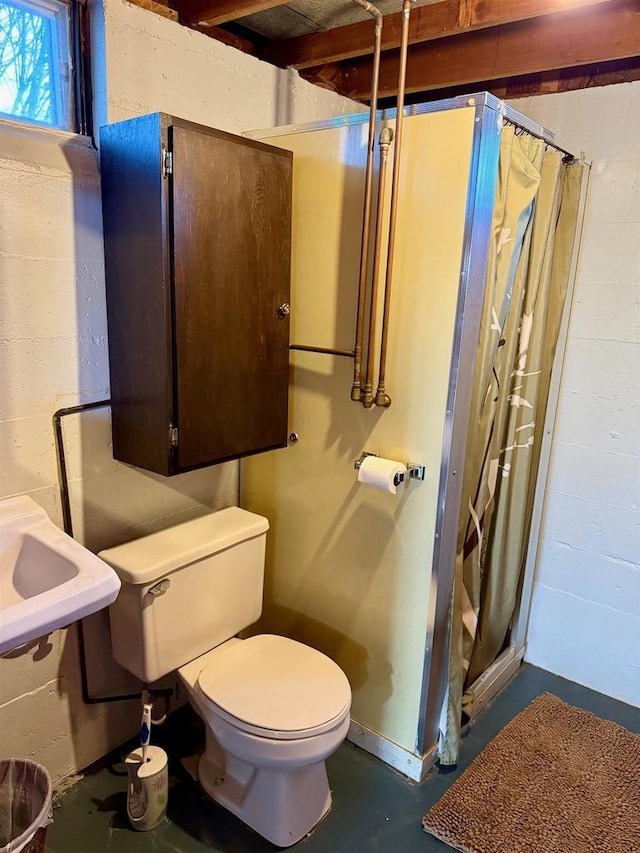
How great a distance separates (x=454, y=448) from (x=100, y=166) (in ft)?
3.93

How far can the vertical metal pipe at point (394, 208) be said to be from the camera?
4.89ft

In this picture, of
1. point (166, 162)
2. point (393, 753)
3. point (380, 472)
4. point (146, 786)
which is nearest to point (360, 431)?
point (380, 472)

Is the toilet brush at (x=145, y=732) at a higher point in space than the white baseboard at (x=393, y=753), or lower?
higher

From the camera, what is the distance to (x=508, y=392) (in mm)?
1945

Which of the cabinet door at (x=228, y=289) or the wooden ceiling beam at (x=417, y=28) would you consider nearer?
the cabinet door at (x=228, y=289)

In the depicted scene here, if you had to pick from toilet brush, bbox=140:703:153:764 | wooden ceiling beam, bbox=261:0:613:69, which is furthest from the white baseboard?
wooden ceiling beam, bbox=261:0:613:69

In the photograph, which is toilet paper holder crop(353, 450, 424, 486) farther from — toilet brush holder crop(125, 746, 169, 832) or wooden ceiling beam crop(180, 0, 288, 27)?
wooden ceiling beam crop(180, 0, 288, 27)

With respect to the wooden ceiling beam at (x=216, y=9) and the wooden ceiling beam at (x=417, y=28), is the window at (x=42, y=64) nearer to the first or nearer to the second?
the wooden ceiling beam at (x=216, y=9)

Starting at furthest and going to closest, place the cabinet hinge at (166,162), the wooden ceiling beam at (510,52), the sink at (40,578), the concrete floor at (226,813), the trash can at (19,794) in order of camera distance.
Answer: the wooden ceiling beam at (510,52) → the concrete floor at (226,813) → the trash can at (19,794) → the cabinet hinge at (166,162) → the sink at (40,578)

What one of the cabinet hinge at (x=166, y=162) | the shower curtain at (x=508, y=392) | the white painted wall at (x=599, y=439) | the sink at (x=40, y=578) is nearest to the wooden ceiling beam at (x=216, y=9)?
the cabinet hinge at (x=166, y=162)

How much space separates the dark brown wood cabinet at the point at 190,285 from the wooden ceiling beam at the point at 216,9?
0.36 meters

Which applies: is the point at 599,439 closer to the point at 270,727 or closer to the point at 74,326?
the point at 270,727

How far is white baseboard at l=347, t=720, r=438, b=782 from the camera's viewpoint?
1.89 metres

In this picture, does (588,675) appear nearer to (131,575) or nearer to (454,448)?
(454,448)
